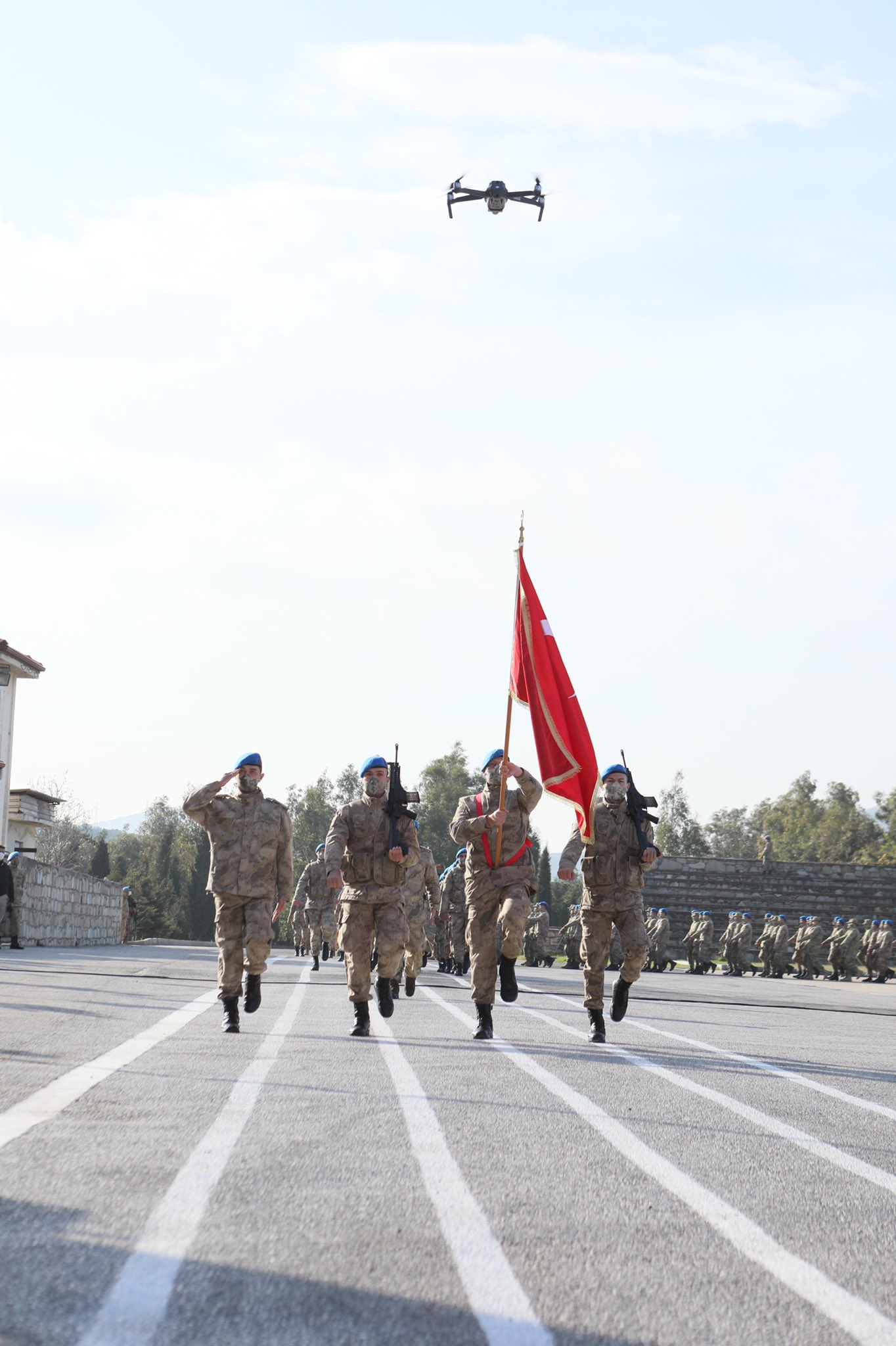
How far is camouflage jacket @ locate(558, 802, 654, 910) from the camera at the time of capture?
1190 cm

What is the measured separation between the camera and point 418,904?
1786 cm

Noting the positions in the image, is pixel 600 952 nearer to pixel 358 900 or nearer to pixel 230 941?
pixel 358 900

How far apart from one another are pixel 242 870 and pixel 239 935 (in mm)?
493

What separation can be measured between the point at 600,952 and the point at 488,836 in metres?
1.26

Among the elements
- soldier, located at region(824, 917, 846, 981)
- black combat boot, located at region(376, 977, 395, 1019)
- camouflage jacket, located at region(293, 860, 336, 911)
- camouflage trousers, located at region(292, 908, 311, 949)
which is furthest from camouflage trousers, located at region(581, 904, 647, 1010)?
soldier, located at region(824, 917, 846, 981)

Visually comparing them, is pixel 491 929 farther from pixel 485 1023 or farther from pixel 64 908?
pixel 64 908

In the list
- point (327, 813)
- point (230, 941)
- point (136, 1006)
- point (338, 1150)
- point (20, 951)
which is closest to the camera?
point (338, 1150)

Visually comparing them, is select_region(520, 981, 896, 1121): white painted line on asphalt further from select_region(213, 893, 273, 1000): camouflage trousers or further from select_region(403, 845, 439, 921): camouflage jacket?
select_region(213, 893, 273, 1000): camouflage trousers

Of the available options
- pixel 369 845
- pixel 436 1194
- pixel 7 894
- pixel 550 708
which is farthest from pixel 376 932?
pixel 7 894

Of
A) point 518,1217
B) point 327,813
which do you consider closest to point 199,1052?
point 518,1217

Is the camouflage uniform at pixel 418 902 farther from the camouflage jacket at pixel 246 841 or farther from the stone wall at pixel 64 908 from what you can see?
the stone wall at pixel 64 908

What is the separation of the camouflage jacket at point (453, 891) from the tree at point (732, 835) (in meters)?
143

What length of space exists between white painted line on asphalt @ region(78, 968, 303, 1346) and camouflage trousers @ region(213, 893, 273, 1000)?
4277 mm

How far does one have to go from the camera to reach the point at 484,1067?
9398mm
